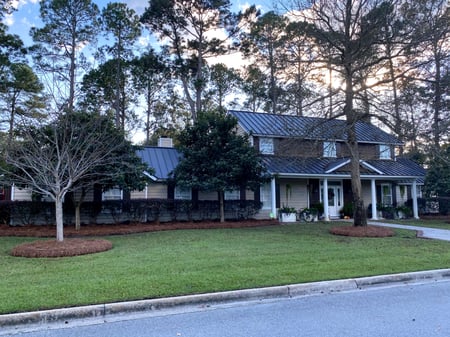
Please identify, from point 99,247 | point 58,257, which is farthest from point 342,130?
point 58,257

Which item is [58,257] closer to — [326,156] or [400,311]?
[400,311]

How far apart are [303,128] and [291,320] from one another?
11466 mm

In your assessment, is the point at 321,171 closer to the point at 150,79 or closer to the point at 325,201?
the point at 325,201

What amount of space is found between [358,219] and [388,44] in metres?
6.93

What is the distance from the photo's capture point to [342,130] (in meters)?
13.6

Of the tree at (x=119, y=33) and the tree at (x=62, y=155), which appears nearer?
the tree at (x=62, y=155)

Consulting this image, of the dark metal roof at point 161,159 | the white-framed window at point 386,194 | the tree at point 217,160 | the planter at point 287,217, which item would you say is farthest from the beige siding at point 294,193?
the dark metal roof at point 161,159

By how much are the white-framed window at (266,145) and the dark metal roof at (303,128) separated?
0.59 m

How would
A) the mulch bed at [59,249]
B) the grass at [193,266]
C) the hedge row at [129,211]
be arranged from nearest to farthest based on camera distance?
1. the grass at [193,266]
2. the mulch bed at [59,249]
3. the hedge row at [129,211]

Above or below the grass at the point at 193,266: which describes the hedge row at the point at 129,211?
above

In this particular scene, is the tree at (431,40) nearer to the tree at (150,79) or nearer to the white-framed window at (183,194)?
the white-framed window at (183,194)

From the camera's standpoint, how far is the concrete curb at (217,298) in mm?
4668

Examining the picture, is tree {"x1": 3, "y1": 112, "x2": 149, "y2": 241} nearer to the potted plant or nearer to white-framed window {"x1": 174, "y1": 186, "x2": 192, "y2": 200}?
white-framed window {"x1": 174, "y1": 186, "x2": 192, "y2": 200}

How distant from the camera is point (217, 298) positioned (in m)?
5.50
